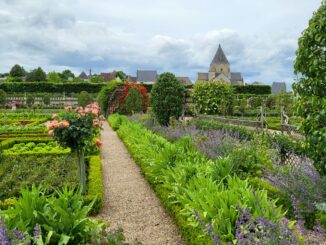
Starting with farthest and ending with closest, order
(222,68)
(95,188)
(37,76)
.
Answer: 1. (222,68)
2. (37,76)
3. (95,188)

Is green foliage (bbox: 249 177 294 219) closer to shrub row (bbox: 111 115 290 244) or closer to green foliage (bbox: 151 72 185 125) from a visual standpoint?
shrub row (bbox: 111 115 290 244)

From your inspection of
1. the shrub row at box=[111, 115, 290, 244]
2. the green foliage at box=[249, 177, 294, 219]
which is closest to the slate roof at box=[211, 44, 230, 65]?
the shrub row at box=[111, 115, 290, 244]

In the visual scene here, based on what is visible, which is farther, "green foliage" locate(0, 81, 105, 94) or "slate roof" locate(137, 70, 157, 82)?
"slate roof" locate(137, 70, 157, 82)

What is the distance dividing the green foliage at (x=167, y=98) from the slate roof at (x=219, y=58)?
215ft

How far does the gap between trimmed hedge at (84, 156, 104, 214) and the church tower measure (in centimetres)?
7348

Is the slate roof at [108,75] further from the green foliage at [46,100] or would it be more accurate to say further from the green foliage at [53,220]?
the green foliage at [53,220]

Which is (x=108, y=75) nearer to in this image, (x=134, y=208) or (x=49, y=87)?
(x=49, y=87)

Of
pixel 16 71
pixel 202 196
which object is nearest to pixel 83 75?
pixel 16 71

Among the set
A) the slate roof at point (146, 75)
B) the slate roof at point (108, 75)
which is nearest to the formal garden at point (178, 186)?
the slate roof at point (146, 75)

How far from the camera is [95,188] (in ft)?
21.1

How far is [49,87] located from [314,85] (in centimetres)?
4133

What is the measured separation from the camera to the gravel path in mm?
4742

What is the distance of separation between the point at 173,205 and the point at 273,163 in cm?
222

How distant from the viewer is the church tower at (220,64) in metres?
80.2
